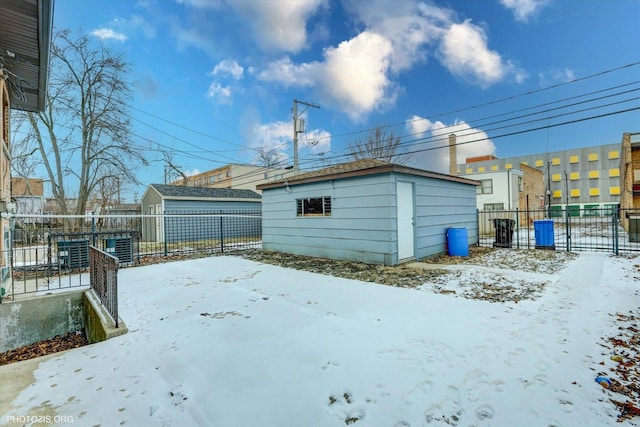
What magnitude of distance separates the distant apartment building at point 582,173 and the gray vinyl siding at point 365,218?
34.8 metres

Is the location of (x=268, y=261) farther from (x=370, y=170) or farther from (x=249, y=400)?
(x=249, y=400)

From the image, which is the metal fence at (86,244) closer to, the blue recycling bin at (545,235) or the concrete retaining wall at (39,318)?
the concrete retaining wall at (39,318)

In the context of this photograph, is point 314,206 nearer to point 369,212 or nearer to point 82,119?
point 369,212

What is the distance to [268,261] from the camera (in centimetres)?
873

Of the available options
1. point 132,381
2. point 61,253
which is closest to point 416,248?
point 132,381

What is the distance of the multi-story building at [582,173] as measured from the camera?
133ft

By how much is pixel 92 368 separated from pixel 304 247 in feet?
22.9

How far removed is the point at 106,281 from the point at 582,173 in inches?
2253

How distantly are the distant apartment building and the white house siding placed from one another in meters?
36.9

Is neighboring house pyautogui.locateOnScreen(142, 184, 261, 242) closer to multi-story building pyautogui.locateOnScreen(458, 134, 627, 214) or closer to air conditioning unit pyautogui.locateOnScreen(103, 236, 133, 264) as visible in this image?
air conditioning unit pyautogui.locateOnScreen(103, 236, 133, 264)

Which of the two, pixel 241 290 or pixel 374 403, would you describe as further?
pixel 241 290

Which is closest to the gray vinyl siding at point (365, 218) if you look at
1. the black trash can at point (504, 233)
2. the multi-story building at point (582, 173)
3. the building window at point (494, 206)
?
the black trash can at point (504, 233)

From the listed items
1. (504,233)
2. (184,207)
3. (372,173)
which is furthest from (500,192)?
(184,207)

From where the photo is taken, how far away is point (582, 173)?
43000 mm
